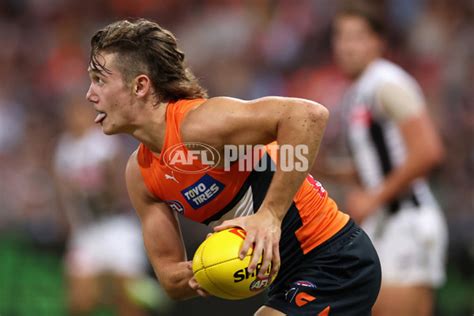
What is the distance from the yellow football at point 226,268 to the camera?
417 cm

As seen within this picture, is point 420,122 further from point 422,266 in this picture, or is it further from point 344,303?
point 344,303

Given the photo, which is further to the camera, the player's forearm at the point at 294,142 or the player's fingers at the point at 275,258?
the player's forearm at the point at 294,142

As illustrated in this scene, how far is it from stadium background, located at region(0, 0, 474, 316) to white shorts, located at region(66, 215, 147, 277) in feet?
1.56

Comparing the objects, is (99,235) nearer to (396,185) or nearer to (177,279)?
(396,185)

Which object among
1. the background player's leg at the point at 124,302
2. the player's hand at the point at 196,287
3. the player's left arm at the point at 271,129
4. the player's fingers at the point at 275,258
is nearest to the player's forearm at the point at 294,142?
the player's left arm at the point at 271,129

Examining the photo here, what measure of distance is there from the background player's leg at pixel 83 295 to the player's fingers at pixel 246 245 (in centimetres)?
596

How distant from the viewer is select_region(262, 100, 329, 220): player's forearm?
4.36 meters

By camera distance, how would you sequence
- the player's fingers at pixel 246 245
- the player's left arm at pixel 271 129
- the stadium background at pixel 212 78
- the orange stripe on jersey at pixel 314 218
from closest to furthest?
the player's fingers at pixel 246 245 → the player's left arm at pixel 271 129 → the orange stripe on jersey at pixel 314 218 → the stadium background at pixel 212 78

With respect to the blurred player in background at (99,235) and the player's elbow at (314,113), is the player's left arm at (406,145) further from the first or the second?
the blurred player in background at (99,235)

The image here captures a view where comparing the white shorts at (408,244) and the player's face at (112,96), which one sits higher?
the player's face at (112,96)

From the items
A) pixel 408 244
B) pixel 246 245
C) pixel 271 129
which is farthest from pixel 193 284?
pixel 408 244

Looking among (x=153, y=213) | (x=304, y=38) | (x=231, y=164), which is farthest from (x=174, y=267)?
(x=304, y=38)

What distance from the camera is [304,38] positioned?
1176 centimetres

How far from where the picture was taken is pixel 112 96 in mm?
4676
